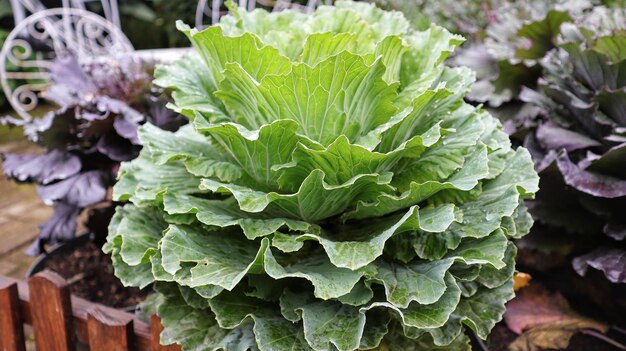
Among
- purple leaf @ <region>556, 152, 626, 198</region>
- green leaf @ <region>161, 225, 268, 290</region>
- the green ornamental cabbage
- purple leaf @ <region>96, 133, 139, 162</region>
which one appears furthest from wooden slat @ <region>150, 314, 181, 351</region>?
purple leaf @ <region>556, 152, 626, 198</region>

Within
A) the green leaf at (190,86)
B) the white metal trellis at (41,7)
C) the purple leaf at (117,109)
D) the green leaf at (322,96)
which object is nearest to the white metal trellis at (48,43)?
the white metal trellis at (41,7)

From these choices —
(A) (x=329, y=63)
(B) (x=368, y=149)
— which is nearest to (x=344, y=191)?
(B) (x=368, y=149)

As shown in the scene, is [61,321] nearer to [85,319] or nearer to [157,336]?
[85,319]

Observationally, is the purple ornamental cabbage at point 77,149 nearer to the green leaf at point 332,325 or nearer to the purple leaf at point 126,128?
the purple leaf at point 126,128

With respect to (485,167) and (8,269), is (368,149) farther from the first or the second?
(8,269)

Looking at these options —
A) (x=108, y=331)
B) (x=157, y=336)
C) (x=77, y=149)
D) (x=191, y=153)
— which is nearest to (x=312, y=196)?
(x=191, y=153)

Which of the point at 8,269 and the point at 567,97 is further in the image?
the point at 8,269

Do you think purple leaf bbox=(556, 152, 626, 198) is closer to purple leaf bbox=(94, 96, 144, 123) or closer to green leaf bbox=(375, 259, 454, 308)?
green leaf bbox=(375, 259, 454, 308)
